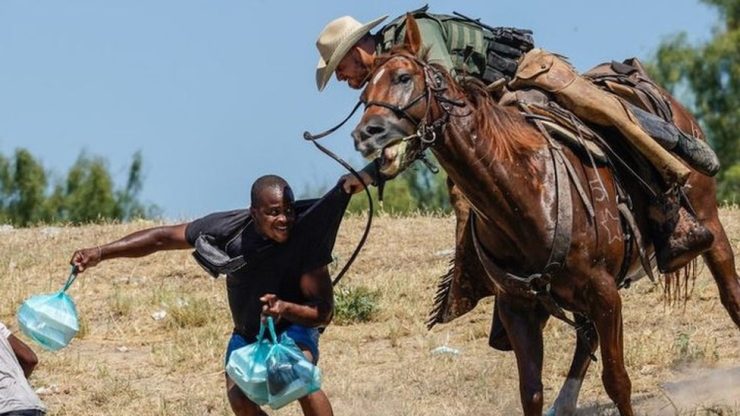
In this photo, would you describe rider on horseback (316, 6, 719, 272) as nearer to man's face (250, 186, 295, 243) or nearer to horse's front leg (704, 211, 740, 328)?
horse's front leg (704, 211, 740, 328)

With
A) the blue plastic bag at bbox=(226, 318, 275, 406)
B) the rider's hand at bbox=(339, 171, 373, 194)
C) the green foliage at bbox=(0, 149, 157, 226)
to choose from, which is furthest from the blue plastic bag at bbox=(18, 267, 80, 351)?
the green foliage at bbox=(0, 149, 157, 226)

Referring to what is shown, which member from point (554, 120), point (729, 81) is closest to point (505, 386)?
point (554, 120)

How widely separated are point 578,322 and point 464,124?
158 cm

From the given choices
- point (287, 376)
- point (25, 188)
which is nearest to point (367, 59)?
point (287, 376)

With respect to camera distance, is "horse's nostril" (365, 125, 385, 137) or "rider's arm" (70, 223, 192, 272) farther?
"rider's arm" (70, 223, 192, 272)

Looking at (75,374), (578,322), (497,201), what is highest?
(497,201)

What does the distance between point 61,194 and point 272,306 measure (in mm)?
26519

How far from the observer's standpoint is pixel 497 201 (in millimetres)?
9289

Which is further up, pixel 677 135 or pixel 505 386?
pixel 677 135

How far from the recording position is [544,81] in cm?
1012

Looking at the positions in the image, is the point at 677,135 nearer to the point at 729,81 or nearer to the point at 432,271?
the point at 432,271

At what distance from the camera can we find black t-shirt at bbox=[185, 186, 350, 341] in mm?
9016

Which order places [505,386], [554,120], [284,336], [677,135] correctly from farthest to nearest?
[505,386] < [677,135] < [554,120] < [284,336]

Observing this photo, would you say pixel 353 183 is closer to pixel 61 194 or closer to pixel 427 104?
pixel 427 104
